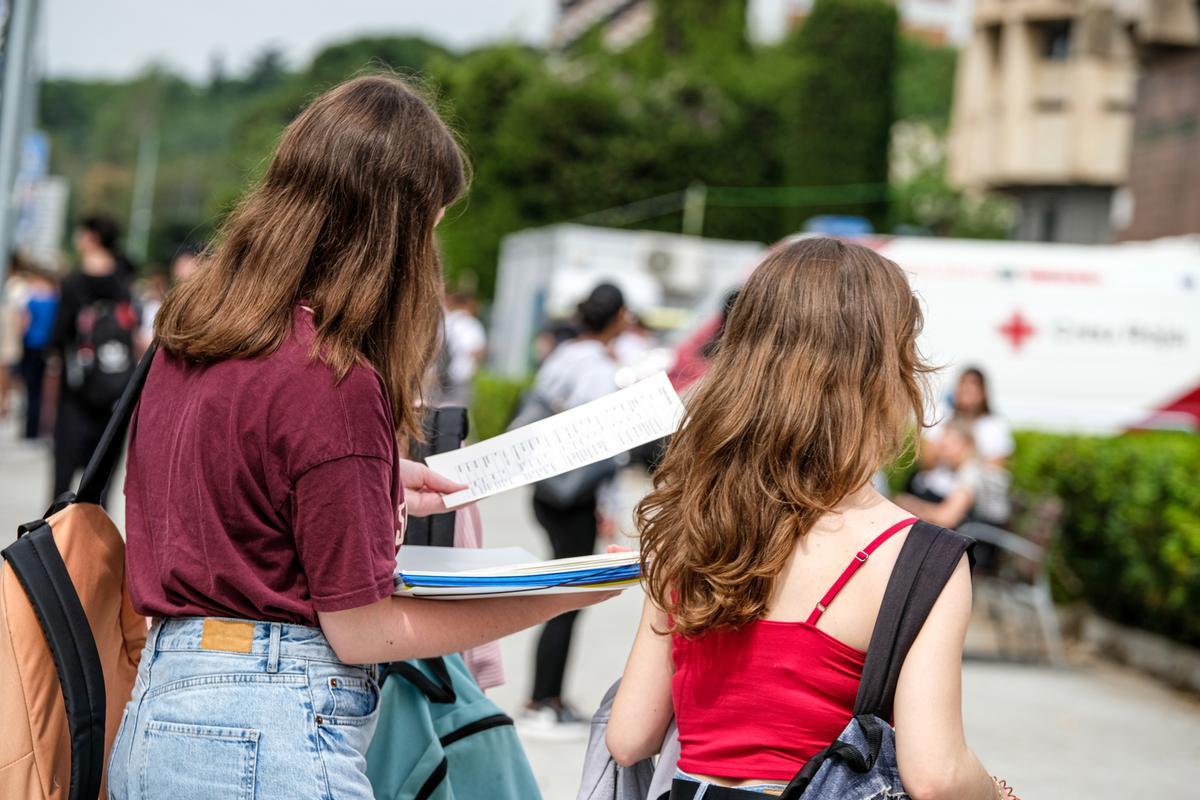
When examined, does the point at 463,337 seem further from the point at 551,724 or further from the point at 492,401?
the point at 551,724

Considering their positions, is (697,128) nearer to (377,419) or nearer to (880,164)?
(880,164)

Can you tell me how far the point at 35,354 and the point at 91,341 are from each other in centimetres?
802

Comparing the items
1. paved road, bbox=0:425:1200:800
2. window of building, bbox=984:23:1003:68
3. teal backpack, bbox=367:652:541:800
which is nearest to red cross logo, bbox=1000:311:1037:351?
paved road, bbox=0:425:1200:800

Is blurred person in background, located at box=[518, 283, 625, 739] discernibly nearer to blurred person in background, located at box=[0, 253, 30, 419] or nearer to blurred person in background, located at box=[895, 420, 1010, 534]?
blurred person in background, located at box=[895, 420, 1010, 534]

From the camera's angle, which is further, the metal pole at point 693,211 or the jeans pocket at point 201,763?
the metal pole at point 693,211

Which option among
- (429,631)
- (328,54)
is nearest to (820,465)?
(429,631)

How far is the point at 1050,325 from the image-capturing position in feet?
46.1

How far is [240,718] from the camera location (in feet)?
6.64

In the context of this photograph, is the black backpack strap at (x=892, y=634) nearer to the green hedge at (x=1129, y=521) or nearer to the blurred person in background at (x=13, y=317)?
the green hedge at (x=1129, y=521)

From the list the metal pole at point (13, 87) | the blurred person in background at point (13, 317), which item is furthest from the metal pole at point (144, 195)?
the metal pole at point (13, 87)

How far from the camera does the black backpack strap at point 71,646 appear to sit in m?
2.15

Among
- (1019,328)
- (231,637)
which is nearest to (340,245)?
(231,637)

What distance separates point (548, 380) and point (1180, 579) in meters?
3.66

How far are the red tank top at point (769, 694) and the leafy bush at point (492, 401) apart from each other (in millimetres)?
18129
